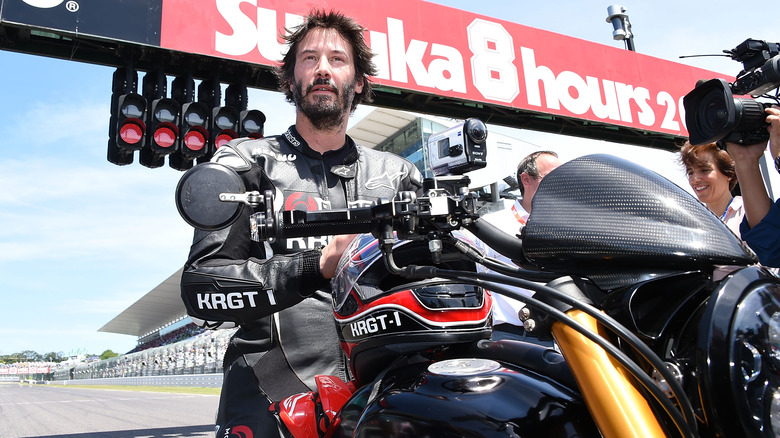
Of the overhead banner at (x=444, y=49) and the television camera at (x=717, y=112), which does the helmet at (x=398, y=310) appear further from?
the overhead banner at (x=444, y=49)

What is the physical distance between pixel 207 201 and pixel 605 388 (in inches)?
24.6

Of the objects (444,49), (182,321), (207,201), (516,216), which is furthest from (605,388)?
(182,321)

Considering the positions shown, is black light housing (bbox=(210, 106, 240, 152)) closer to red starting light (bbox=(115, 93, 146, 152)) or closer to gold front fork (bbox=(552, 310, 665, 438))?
red starting light (bbox=(115, 93, 146, 152))

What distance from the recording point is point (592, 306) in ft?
2.50

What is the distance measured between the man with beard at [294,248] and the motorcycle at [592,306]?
17.1 inches

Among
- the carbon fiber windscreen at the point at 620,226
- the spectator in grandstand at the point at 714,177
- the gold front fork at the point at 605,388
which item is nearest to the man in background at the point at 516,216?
the spectator in grandstand at the point at 714,177

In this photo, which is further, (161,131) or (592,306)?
(161,131)

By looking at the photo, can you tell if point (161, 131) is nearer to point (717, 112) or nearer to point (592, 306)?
point (717, 112)

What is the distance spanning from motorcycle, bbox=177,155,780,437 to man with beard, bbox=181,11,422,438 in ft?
1.42

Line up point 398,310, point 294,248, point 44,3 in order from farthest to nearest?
point 44,3
point 294,248
point 398,310

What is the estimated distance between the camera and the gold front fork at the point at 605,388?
Answer: 2.24ft

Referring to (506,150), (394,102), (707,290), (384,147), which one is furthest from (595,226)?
(384,147)

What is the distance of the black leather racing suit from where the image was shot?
4.30 feet

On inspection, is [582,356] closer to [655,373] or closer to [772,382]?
[655,373]
